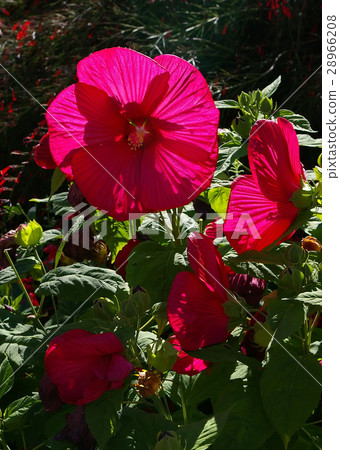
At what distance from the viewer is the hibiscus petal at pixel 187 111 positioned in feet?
2.02

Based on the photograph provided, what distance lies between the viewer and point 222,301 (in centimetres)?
63

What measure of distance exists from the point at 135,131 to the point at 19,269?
326 mm

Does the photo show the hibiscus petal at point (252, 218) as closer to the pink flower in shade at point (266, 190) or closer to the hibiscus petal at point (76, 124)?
the pink flower in shade at point (266, 190)

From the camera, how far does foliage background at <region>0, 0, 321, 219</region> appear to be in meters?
2.44

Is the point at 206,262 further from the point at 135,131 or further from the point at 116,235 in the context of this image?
the point at 116,235

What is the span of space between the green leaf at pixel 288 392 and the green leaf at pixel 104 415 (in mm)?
134

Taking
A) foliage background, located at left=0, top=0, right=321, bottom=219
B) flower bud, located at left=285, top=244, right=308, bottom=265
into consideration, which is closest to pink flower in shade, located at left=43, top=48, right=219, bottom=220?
flower bud, located at left=285, top=244, right=308, bottom=265

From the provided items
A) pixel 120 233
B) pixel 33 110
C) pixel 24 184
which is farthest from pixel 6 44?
pixel 120 233

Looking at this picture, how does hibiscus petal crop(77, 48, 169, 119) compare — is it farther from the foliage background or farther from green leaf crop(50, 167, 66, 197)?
the foliage background

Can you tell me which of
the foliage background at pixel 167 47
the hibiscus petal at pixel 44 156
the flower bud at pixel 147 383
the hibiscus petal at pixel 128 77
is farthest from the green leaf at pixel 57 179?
the foliage background at pixel 167 47

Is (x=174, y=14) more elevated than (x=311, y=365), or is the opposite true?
(x=174, y=14)

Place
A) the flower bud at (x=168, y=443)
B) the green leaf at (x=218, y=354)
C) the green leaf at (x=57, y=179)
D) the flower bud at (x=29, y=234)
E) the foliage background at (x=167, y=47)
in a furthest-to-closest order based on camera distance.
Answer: the foliage background at (x=167, y=47)
the flower bud at (x=29, y=234)
the green leaf at (x=57, y=179)
the green leaf at (x=218, y=354)
the flower bud at (x=168, y=443)

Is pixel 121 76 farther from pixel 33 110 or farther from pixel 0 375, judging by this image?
pixel 33 110

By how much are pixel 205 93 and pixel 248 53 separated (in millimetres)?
2288
